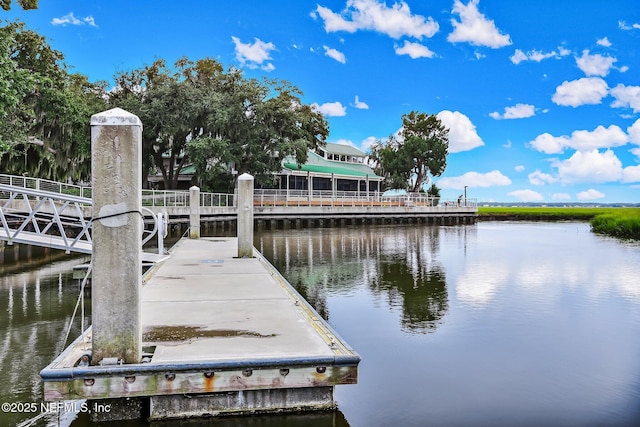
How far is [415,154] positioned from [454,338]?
2328 inches

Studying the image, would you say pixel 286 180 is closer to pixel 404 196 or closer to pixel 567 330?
pixel 404 196

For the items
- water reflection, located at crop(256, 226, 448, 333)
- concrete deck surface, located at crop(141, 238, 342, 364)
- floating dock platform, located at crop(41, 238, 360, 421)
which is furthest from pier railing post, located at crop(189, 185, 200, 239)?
floating dock platform, located at crop(41, 238, 360, 421)

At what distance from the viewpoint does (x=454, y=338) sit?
30.1 ft

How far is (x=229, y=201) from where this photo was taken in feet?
132

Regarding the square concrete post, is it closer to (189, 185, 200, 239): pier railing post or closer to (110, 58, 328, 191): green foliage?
(189, 185, 200, 239): pier railing post

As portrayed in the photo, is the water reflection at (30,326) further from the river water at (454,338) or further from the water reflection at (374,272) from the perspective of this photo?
the water reflection at (374,272)

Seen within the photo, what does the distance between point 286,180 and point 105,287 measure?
45143 millimetres

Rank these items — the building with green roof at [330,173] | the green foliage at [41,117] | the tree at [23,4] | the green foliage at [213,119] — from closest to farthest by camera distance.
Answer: the tree at [23,4] → the green foliage at [41,117] → the green foliage at [213,119] → the building with green roof at [330,173]

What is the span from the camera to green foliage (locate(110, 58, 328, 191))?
125ft

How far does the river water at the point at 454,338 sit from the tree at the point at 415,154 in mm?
48351

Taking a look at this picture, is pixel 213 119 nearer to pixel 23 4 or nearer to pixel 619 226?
pixel 23 4

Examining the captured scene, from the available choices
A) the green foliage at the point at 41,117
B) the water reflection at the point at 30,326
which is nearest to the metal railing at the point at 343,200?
the green foliage at the point at 41,117

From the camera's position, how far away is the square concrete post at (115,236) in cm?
488

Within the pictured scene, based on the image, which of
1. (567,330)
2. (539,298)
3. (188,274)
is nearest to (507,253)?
(539,298)
